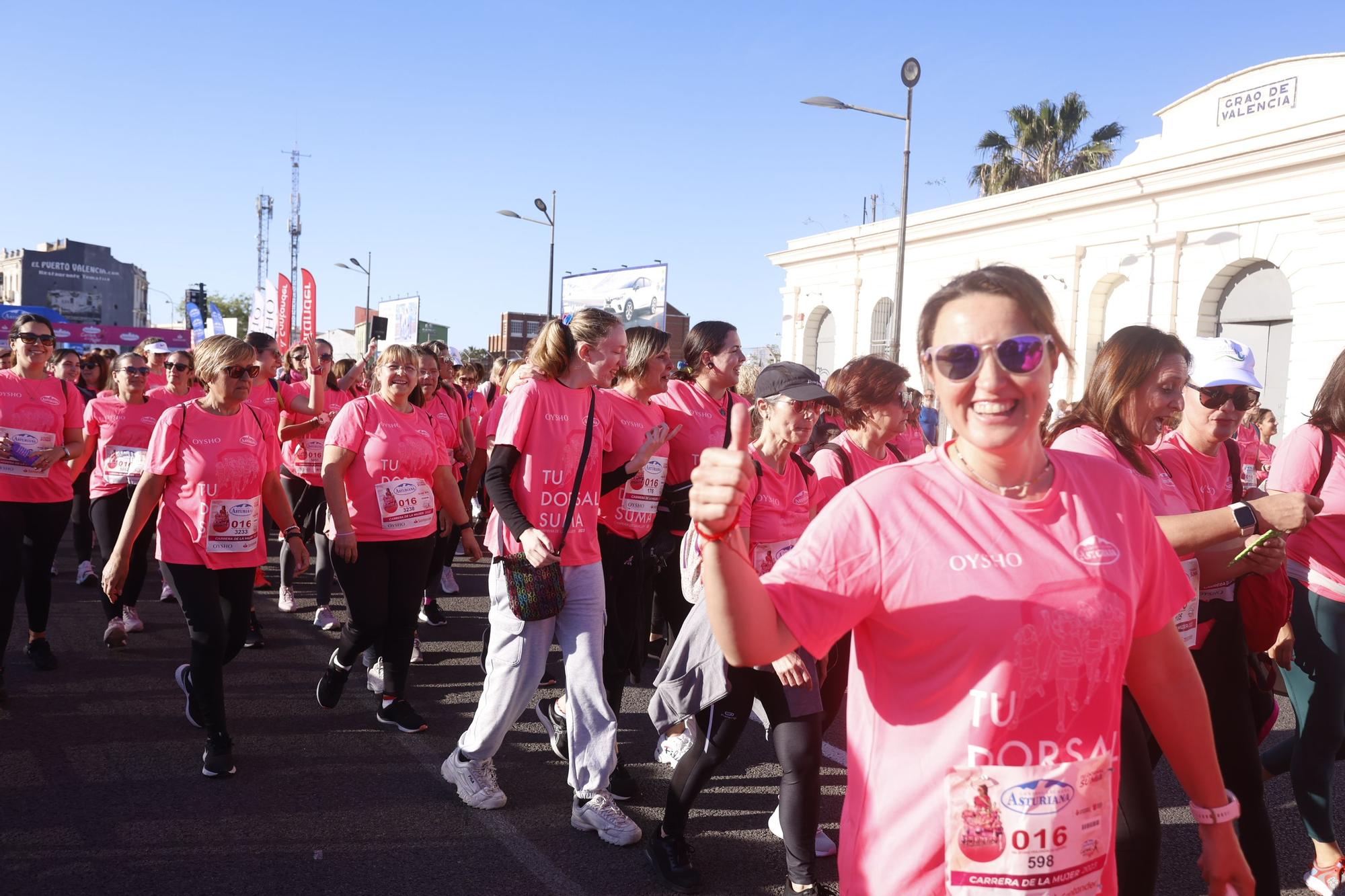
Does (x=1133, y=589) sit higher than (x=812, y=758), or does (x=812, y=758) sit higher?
(x=1133, y=589)

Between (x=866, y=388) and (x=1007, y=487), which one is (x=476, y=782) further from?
(x=1007, y=487)

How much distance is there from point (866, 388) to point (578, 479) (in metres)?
1.40

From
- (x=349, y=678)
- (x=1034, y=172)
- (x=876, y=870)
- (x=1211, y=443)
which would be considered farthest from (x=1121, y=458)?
(x=1034, y=172)

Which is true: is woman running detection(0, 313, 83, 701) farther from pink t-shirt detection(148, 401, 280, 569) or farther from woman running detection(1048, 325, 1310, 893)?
woman running detection(1048, 325, 1310, 893)

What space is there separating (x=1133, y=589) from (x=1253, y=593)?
193cm

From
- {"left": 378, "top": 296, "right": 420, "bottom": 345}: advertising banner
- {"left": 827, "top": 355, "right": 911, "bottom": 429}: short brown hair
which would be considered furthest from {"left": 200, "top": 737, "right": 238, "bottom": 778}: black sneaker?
{"left": 378, "top": 296, "right": 420, "bottom": 345}: advertising banner

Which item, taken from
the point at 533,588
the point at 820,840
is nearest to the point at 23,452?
the point at 533,588

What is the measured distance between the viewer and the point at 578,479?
169 inches

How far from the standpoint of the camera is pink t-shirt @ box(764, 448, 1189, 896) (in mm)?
1668

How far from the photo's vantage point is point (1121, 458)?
2.95m

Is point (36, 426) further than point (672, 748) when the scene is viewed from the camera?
Yes

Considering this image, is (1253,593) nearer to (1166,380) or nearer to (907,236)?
(1166,380)

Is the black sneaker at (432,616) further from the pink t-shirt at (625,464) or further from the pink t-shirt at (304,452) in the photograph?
the pink t-shirt at (625,464)

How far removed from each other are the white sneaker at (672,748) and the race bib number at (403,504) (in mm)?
1715
